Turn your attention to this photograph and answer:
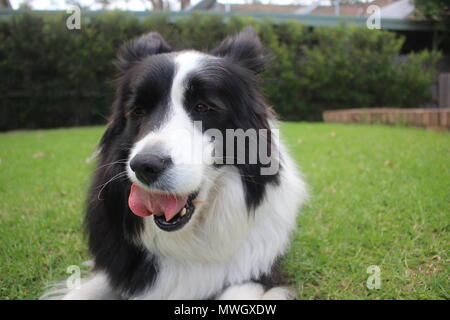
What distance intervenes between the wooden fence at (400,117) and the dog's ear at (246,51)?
20.9 ft

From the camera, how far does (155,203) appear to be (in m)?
1.84

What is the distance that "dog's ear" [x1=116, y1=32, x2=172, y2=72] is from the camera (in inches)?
99.0

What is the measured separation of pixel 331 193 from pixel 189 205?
240cm

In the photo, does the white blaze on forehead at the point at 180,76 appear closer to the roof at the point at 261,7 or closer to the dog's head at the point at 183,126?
the dog's head at the point at 183,126

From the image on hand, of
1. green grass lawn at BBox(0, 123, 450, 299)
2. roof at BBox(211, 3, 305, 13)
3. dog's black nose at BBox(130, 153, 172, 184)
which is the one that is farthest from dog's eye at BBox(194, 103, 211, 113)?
roof at BBox(211, 3, 305, 13)

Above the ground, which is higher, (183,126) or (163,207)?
(183,126)

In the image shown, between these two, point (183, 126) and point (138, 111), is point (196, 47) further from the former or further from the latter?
point (183, 126)

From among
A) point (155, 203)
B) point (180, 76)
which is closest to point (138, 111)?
point (180, 76)

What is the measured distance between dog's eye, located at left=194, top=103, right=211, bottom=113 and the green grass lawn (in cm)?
113

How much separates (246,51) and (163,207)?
123 centimetres

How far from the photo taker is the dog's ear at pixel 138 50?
8.25 ft

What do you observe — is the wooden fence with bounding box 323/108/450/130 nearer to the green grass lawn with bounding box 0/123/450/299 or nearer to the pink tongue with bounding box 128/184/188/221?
the green grass lawn with bounding box 0/123/450/299

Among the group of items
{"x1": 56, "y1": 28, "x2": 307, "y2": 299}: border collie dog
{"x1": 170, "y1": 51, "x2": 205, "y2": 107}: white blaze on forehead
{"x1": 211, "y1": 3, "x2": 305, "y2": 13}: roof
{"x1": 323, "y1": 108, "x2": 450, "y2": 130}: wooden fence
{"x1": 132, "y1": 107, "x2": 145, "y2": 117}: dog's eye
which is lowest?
{"x1": 323, "y1": 108, "x2": 450, "y2": 130}: wooden fence

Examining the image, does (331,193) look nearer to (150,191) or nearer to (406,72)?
(150,191)
